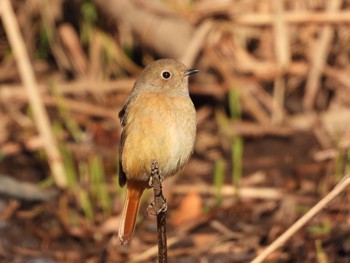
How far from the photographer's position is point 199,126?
7.59 metres

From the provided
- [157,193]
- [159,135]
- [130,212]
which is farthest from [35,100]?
[157,193]

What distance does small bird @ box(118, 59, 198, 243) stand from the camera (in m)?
3.87

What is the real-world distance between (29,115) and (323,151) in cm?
258

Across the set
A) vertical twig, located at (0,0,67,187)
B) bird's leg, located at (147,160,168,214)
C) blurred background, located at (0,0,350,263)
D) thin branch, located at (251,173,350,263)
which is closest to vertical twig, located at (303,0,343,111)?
blurred background, located at (0,0,350,263)

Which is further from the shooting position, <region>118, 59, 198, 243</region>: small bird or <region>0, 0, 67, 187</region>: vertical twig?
<region>0, 0, 67, 187</region>: vertical twig

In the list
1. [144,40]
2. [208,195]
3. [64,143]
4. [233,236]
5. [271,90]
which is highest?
[144,40]

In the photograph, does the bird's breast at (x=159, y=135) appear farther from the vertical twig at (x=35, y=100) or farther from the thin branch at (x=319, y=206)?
the vertical twig at (x=35, y=100)

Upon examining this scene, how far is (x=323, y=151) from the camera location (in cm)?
688

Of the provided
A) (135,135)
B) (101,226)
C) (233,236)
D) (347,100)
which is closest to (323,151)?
(347,100)

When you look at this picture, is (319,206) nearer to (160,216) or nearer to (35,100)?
(160,216)

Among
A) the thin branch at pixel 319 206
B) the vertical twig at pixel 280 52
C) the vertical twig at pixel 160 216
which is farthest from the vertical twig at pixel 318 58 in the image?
the vertical twig at pixel 160 216

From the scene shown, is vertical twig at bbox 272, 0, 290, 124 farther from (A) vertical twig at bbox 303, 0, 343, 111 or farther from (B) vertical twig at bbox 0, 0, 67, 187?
(B) vertical twig at bbox 0, 0, 67, 187

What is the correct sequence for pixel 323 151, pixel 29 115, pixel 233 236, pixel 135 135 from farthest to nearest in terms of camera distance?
pixel 29 115 < pixel 323 151 < pixel 233 236 < pixel 135 135

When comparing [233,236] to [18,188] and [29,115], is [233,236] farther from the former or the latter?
[29,115]
